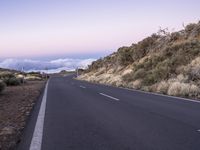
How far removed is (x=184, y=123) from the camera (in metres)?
9.09

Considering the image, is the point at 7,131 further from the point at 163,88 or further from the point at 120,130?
the point at 163,88

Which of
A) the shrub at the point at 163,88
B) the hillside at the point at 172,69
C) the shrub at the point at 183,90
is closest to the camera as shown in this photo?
the shrub at the point at 183,90

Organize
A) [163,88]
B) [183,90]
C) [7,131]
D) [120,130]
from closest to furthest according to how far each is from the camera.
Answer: [120,130] → [7,131] → [183,90] → [163,88]

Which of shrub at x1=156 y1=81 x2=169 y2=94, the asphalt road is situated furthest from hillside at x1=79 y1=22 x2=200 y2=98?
the asphalt road

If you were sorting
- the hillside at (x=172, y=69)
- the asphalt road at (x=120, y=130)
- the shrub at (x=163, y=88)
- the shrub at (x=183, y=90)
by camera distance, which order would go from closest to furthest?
the asphalt road at (x=120, y=130) → the shrub at (x=183, y=90) → the hillside at (x=172, y=69) → the shrub at (x=163, y=88)

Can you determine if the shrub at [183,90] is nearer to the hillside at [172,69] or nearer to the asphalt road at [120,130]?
the hillside at [172,69]

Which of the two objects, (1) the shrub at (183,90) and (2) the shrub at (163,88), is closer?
(1) the shrub at (183,90)

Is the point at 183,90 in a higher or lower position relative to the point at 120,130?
Answer: higher

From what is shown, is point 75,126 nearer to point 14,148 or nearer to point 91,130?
point 91,130

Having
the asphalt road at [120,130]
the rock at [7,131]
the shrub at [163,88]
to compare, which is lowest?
the rock at [7,131]

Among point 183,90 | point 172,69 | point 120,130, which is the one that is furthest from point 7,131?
point 172,69

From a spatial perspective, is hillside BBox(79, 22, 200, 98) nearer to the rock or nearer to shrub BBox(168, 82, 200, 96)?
shrub BBox(168, 82, 200, 96)

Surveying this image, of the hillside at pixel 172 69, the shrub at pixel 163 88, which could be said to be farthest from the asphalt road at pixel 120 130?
the shrub at pixel 163 88

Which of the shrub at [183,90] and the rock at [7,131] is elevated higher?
the shrub at [183,90]
